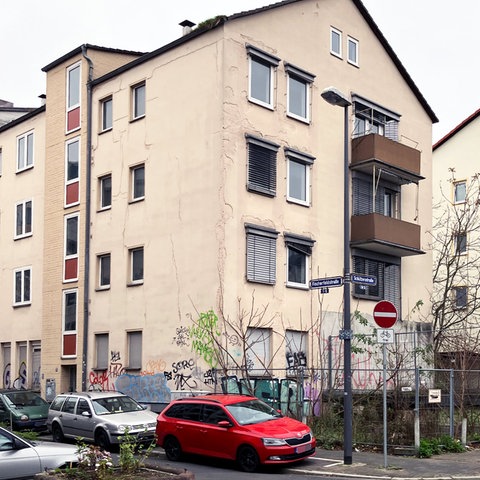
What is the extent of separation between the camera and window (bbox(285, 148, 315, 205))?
27766mm

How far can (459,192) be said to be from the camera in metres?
46.8

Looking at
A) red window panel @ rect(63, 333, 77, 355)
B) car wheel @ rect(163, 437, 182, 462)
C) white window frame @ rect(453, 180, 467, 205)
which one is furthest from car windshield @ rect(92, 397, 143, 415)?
white window frame @ rect(453, 180, 467, 205)

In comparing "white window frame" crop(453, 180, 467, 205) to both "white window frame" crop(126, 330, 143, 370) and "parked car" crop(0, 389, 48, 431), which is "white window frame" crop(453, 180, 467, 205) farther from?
"parked car" crop(0, 389, 48, 431)

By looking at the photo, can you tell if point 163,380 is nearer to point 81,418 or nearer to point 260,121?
point 81,418

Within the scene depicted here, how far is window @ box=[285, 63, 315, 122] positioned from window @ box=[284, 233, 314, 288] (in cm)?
429

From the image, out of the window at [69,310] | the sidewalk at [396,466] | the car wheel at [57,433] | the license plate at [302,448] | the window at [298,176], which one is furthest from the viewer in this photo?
the window at [69,310]

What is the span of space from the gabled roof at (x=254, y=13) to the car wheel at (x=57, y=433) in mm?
13158

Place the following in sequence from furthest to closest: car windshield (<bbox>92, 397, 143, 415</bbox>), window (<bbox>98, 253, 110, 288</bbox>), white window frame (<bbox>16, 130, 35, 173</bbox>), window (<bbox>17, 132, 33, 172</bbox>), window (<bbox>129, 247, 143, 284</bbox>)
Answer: window (<bbox>17, 132, 33, 172</bbox>) → white window frame (<bbox>16, 130, 35, 173</bbox>) → window (<bbox>98, 253, 110, 288</bbox>) → window (<bbox>129, 247, 143, 284</bbox>) → car windshield (<bbox>92, 397, 143, 415</bbox>)

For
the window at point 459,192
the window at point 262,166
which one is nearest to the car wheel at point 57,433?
the window at point 262,166

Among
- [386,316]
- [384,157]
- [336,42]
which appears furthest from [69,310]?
[386,316]

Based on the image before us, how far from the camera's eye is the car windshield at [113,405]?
21375 millimetres

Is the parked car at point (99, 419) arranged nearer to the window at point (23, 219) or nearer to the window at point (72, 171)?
the window at point (72, 171)

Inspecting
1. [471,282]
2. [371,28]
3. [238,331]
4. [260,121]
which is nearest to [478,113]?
[471,282]

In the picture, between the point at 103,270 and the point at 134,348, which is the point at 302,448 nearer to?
the point at 134,348
